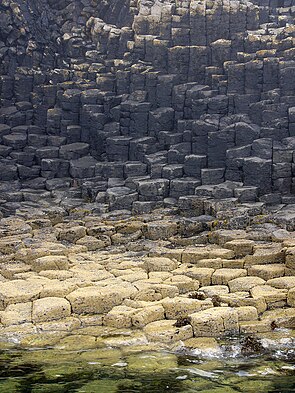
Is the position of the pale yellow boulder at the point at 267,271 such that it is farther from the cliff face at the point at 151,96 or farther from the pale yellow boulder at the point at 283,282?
the cliff face at the point at 151,96

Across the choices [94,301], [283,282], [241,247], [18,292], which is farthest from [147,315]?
[241,247]

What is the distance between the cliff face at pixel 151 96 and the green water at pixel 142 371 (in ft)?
49.1

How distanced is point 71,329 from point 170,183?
1461 centimetres

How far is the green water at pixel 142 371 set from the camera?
1553 cm

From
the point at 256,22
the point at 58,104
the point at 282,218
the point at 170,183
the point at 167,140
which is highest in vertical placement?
the point at 256,22

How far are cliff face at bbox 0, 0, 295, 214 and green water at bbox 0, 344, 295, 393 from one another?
15.0 m

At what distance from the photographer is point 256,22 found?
128 ft

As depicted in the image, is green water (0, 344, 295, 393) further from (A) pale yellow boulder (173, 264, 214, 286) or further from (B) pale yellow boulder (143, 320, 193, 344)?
(A) pale yellow boulder (173, 264, 214, 286)

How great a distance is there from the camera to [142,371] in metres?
16.5

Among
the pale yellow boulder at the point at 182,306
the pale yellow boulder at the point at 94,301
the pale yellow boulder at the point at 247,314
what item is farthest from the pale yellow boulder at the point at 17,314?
the pale yellow boulder at the point at 247,314

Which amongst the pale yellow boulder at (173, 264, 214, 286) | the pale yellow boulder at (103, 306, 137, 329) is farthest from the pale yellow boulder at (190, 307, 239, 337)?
the pale yellow boulder at (173, 264, 214, 286)

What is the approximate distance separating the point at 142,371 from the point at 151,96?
23.5 meters

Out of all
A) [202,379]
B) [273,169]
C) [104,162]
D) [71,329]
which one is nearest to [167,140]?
[104,162]

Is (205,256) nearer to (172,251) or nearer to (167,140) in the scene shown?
(172,251)
